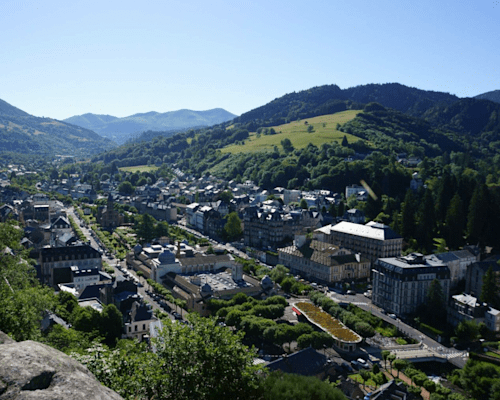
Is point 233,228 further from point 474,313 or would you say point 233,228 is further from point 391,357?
point 391,357

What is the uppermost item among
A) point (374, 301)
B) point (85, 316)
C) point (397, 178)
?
point (397, 178)

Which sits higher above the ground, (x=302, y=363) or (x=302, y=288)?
(x=302, y=363)

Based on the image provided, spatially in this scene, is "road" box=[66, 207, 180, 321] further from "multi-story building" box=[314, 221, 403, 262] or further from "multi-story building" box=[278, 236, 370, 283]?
"multi-story building" box=[314, 221, 403, 262]

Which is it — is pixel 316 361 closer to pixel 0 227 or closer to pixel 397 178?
pixel 0 227

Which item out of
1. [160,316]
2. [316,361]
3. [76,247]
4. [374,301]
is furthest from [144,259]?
[316,361]

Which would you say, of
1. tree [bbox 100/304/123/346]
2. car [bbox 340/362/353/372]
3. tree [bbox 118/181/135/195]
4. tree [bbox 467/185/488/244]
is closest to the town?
car [bbox 340/362/353/372]

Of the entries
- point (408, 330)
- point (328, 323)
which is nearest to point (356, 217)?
point (408, 330)
